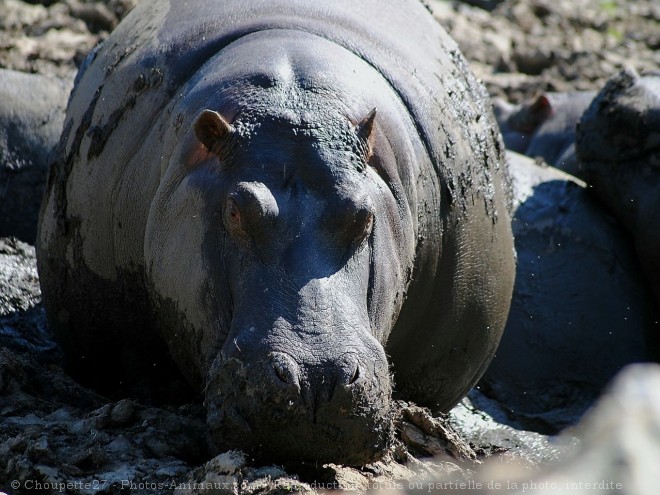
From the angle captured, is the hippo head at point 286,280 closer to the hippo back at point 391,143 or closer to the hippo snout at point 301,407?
the hippo snout at point 301,407

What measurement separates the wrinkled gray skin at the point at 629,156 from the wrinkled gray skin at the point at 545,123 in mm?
1938

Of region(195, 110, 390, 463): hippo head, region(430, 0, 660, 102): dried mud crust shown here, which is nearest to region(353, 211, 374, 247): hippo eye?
region(195, 110, 390, 463): hippo head

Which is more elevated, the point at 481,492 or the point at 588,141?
the point at 481,492

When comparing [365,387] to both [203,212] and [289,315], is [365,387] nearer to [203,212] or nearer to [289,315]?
[289,315]

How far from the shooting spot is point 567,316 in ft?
21.5

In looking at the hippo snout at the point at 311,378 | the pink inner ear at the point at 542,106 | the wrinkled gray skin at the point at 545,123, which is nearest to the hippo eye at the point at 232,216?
the hippo snout at the point at 311,378

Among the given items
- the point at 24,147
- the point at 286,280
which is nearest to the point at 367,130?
the point at 286,280

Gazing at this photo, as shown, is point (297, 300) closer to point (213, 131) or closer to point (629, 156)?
point (213, 131)

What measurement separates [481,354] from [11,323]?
1.99m

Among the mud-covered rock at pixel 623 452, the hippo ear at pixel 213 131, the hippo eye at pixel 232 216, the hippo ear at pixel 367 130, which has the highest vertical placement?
the mud-covered rock at pixel 623 452

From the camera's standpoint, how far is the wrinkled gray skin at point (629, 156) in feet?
21.6

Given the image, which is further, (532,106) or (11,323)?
(532,106)

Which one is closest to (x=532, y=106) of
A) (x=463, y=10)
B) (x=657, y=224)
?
(x=463, y=10)

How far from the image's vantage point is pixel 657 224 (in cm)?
654
